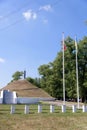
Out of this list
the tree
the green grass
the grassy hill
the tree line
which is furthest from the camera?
the tree

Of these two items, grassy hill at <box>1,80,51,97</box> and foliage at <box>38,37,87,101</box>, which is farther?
grassy hill at <box>1,80,51,97</box>

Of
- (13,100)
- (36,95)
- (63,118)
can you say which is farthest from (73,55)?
(63,118)

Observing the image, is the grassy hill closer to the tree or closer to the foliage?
the foliage

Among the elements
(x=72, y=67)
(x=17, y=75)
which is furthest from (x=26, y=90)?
(x=17, y=75)

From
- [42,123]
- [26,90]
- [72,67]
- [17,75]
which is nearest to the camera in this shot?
[42,123]

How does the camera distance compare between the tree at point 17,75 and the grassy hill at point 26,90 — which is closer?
the grassy hill at point 26,90

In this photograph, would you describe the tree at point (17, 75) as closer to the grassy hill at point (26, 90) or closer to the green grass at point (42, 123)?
the grassy hill at point (26, 90)

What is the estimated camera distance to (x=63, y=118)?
21781 millimetres

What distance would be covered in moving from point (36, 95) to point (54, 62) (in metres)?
10.5

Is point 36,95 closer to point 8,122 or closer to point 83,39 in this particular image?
point 83,39

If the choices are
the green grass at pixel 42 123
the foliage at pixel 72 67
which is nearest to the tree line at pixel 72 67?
the foliage at pixel 72 67

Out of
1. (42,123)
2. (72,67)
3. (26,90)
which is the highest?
(72,67)

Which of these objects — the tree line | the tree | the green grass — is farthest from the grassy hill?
the green grass

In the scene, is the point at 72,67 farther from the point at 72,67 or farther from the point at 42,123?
the point at 42,123
